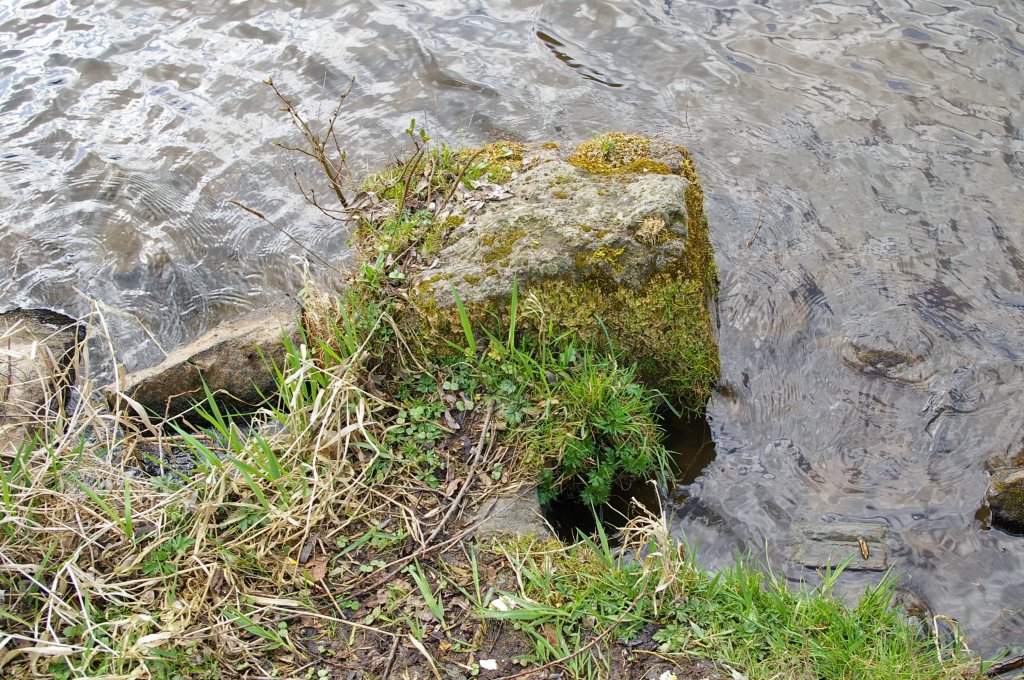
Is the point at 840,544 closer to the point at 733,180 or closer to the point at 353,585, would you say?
the point at 353,585

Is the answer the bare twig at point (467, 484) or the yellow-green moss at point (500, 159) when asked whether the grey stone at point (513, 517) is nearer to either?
the bare twig at point (467, 484)

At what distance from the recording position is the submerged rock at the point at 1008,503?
4227 millimetres

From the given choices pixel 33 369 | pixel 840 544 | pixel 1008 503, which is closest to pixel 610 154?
pixel 840 544

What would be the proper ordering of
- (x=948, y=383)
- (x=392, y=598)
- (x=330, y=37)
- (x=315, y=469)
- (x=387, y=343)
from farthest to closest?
1. (x=330, y=37)
2. (x=948, y=383)
3. (x=387, y=343)
4. (x=315, y=469)
5. (x=392, y=598)

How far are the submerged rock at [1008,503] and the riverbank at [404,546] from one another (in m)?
1.02

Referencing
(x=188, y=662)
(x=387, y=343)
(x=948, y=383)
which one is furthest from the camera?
A: (x=948, y=383)

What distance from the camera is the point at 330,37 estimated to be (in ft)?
27.8

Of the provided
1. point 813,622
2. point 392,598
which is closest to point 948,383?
point 813,622

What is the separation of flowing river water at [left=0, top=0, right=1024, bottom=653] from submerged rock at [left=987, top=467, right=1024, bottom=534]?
0.08 metres

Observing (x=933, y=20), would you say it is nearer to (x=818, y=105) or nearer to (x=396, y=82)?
(x=818, y=105)

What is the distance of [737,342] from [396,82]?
4.68 metres

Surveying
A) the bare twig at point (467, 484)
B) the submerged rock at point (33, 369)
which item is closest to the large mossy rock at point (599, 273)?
the bare twig at point (467, 484)

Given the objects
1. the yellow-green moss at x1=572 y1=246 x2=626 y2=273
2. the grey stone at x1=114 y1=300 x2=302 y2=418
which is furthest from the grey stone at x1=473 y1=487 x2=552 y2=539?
the grey stone at x1=114 y1=300 x2=302 y2=418

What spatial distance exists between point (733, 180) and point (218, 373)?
4497mm
